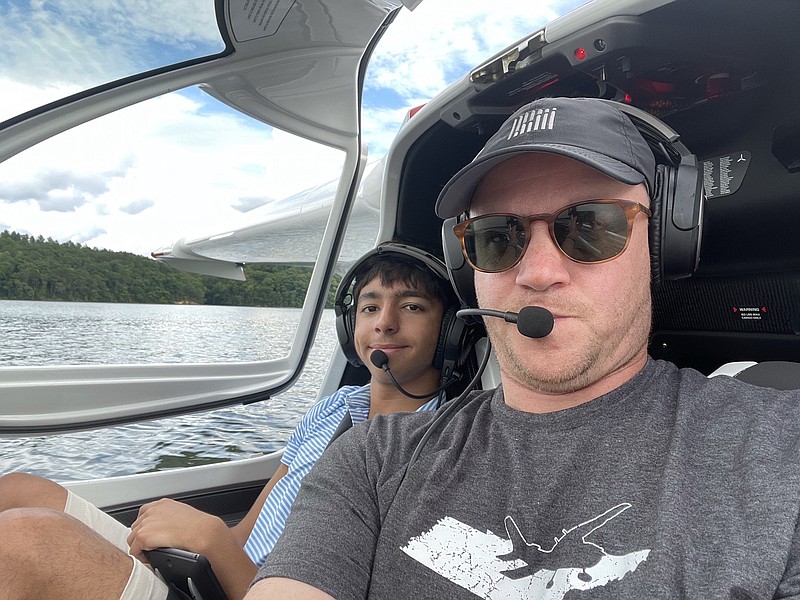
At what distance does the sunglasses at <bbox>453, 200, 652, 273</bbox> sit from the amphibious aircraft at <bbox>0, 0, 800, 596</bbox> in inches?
3.5

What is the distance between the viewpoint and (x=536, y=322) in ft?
2.40

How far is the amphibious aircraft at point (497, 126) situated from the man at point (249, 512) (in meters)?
0.17

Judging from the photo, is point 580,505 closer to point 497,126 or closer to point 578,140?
point 578,140

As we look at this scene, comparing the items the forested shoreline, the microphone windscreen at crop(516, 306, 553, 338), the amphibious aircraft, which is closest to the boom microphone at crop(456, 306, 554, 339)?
the microphone windscreen at crop(516, 306, 553, 338)

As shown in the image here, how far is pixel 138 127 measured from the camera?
2051 millimetres

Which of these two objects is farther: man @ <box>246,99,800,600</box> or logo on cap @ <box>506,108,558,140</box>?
logo on cap @ <box>506,108,558,140</box>

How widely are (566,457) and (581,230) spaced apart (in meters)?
0.31

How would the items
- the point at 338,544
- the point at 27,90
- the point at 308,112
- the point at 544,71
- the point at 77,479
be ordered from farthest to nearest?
the point at 308,112 < the point at 77,479 < the point at 27,90 < the point at 544,71 < the point at 338,544

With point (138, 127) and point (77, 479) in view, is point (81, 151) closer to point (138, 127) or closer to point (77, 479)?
point (138, 127)

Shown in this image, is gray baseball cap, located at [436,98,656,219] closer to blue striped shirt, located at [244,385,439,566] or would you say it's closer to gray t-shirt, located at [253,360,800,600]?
gray t-shirt, located at [253,360,800,600]

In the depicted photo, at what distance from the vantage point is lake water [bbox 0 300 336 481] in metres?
2.00

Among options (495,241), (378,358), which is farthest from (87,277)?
(495,241)

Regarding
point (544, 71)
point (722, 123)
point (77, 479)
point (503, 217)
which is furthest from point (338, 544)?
point (77, 479)

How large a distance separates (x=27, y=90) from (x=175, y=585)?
1519 millimetres
